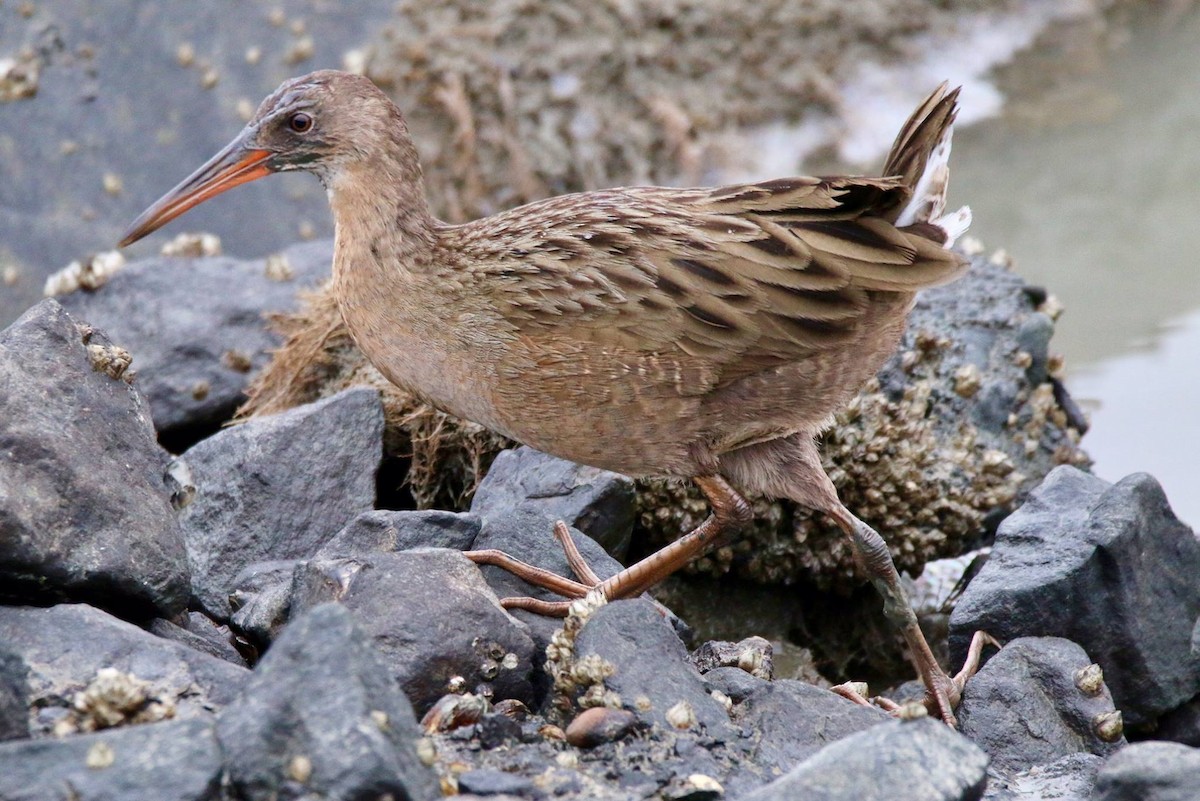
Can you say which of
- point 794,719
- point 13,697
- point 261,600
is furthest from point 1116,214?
point 13,697

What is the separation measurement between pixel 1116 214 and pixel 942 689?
505 centimetres

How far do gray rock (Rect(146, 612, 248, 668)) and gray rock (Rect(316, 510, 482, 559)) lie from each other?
34 centimetres

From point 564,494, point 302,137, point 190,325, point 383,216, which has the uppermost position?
point 302,137

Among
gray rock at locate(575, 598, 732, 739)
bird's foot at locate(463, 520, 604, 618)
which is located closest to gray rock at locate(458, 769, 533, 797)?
gray rock at locate(575, 598, 732, 739)

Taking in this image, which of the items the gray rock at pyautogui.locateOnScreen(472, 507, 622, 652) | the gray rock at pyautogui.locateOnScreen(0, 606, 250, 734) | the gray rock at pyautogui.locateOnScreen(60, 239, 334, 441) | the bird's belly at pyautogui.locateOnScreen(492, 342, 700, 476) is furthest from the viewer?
the gray rock at pyautogui.locateOnScreen(60, 239, 334, 441)

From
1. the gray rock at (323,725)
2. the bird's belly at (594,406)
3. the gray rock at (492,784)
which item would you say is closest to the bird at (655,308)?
the bird's belly at (594,406)

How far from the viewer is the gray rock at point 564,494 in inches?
179

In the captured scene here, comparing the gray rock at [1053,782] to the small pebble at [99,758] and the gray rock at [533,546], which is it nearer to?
the gray rock at [533,546]

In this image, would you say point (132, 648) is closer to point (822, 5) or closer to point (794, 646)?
point (794, 646)

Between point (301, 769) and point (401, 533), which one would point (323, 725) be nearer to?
point (301, 769)

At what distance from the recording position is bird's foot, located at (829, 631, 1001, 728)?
407 cm

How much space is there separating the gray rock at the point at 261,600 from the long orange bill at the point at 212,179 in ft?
3.61

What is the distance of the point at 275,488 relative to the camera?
4562 mm

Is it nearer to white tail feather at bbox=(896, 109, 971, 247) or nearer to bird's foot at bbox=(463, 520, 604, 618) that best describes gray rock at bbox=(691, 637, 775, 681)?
bird's foot at bbox=(463, 520, 604, 618)
